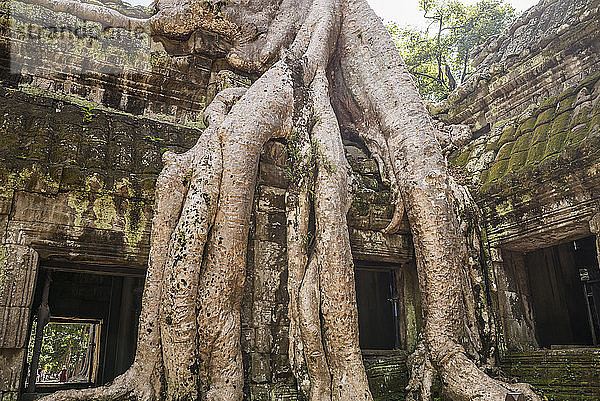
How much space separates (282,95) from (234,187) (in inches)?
41.3

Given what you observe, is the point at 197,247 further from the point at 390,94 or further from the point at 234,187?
the point at 390,94

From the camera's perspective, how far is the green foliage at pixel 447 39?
12391 mm

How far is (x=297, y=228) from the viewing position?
12.4ft

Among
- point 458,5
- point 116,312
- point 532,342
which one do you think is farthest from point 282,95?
point 458,5

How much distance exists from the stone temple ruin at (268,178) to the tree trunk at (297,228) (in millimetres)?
215

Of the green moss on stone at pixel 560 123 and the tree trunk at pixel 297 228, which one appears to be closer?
the tree trunk at pixel 297 228

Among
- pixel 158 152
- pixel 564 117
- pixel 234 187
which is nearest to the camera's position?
pixel 234 187

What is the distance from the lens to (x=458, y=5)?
41.3ft

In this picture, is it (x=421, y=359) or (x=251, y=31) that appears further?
(x=251, y=31)

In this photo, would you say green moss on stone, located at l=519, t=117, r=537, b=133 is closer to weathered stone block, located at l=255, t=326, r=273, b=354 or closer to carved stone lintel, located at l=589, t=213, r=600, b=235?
carved stone lintel, located at l=589, t=213, r=600, b=235

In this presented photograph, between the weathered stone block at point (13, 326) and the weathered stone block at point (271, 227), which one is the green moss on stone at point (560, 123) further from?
the weathered stone block at point (13, 326)

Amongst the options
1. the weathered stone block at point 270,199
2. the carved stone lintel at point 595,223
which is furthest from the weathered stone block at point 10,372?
the carved stone lintel at point 595,223

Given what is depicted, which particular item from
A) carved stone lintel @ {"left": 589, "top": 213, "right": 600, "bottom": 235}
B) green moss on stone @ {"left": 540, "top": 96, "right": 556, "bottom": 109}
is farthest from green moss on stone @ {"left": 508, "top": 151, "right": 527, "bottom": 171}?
carved stone lintel @ {"left": 589, "top": 213, "right": 600, "bottom": 235}

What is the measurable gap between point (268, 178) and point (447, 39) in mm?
10508
